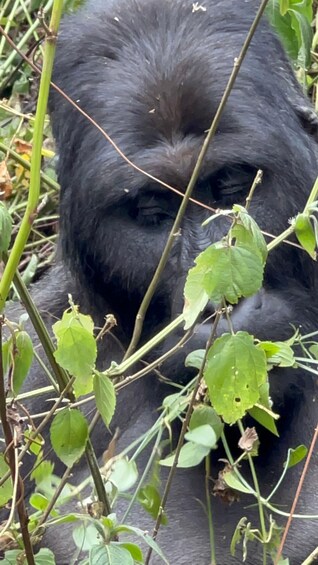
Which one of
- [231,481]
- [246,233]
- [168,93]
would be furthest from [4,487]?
[168,93]

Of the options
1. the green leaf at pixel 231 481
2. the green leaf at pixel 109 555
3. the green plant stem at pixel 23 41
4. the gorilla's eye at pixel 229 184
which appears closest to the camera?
the green leaf at pixel 109 555

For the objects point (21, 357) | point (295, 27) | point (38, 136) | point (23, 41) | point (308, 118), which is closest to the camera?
point (38, 136)

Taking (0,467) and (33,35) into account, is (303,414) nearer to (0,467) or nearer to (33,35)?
(0,467)

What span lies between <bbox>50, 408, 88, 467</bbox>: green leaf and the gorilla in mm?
600

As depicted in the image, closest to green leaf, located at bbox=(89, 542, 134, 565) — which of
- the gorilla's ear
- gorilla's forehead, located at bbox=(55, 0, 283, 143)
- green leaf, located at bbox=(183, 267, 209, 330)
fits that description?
green leaf, located at bbox=(183, 267, 209, 330)

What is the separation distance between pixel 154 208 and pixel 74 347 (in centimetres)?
98

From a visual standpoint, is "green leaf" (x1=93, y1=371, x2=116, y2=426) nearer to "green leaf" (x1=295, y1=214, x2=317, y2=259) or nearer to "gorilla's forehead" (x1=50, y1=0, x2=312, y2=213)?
"green leaf" (x1=295, y1=214, x2=317, y2=259)

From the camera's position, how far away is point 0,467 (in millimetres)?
2047

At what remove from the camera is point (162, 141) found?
2691 millimetres

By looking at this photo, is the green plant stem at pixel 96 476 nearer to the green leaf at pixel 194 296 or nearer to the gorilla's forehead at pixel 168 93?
the green leaf at pixel 194 296

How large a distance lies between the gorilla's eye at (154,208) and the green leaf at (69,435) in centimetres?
89

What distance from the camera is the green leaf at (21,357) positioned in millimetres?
1917

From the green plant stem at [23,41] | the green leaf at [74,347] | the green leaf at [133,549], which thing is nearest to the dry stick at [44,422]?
the green leaf at [74,347]

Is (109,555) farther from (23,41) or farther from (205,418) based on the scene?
(23,41)
